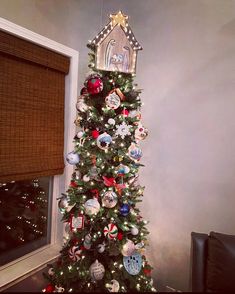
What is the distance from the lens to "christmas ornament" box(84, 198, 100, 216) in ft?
5.57

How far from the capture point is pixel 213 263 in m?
1.63

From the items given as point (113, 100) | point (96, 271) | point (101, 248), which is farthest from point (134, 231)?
point (113, 100)

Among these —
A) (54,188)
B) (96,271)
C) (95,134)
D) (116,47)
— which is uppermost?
(116,47)

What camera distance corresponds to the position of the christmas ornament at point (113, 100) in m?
1.78

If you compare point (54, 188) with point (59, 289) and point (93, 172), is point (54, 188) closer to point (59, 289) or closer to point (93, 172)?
point (93, 172)

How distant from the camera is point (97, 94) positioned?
6.23 feet

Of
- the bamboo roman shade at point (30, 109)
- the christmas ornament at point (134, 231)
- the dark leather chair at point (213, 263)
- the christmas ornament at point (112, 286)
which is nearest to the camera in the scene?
the dark leather chair at point (213, 263)

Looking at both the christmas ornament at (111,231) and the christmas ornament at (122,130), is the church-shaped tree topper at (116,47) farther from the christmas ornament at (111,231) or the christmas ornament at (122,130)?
the christmas ornament at (111,231)

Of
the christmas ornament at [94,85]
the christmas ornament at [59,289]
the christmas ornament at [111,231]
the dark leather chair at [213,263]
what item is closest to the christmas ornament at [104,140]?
the christmas ornament at [94,85]

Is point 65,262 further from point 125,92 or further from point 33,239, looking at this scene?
point 125,92

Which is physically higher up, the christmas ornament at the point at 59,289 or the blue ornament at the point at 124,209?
the blue ornament at the point at 124,209

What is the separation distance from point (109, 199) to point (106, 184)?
120 mm

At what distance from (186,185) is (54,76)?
4.98 ft

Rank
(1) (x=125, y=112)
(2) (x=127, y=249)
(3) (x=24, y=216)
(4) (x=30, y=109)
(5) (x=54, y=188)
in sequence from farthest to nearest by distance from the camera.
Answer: (5) (x=54, y=188), (3) (x=24, y=216), (4) (x=30, y=109), (1) (x=125, y=112), (2) (x=127, y=249)
